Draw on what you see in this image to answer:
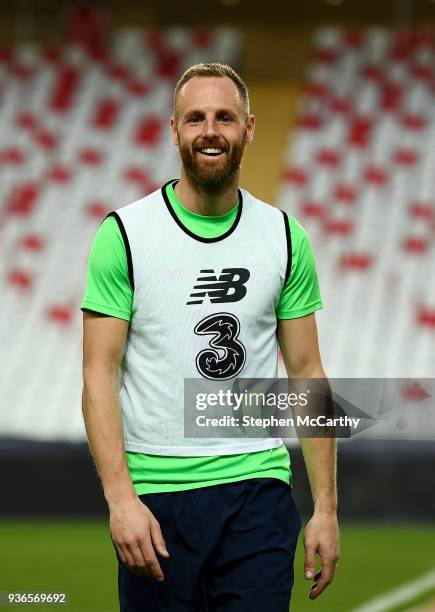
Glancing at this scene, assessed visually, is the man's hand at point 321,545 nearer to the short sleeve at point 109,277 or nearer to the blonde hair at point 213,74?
the short sleeve at point 109,277

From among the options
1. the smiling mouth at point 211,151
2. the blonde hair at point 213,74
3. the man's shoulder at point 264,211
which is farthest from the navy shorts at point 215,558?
the blonde hair at point 213,74

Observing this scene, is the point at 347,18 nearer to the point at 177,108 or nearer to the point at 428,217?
the point at 428,217

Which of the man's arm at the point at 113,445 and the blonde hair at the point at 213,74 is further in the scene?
the blonde hair at the point at 213,74

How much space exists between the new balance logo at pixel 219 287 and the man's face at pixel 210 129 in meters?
0.21

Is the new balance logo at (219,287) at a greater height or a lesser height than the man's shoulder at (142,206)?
lesser

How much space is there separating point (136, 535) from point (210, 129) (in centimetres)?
92

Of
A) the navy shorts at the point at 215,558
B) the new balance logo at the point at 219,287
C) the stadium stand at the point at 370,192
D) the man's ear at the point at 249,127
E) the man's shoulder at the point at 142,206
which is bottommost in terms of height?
the navy shorts at the point at 215,558

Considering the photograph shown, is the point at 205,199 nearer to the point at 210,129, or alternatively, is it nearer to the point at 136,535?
the point at 210,129

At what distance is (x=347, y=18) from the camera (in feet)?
47.6

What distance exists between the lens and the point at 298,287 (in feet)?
10.8

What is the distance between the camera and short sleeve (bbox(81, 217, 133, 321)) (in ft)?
10.2

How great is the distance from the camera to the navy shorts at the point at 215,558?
3158 mm

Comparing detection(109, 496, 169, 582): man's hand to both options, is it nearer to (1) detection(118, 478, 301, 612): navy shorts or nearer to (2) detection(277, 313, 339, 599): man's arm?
(1) detection(118, 478, 301, 612): navy shorts

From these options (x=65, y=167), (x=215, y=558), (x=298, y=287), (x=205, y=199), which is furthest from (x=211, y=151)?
(x=65, y=167)
